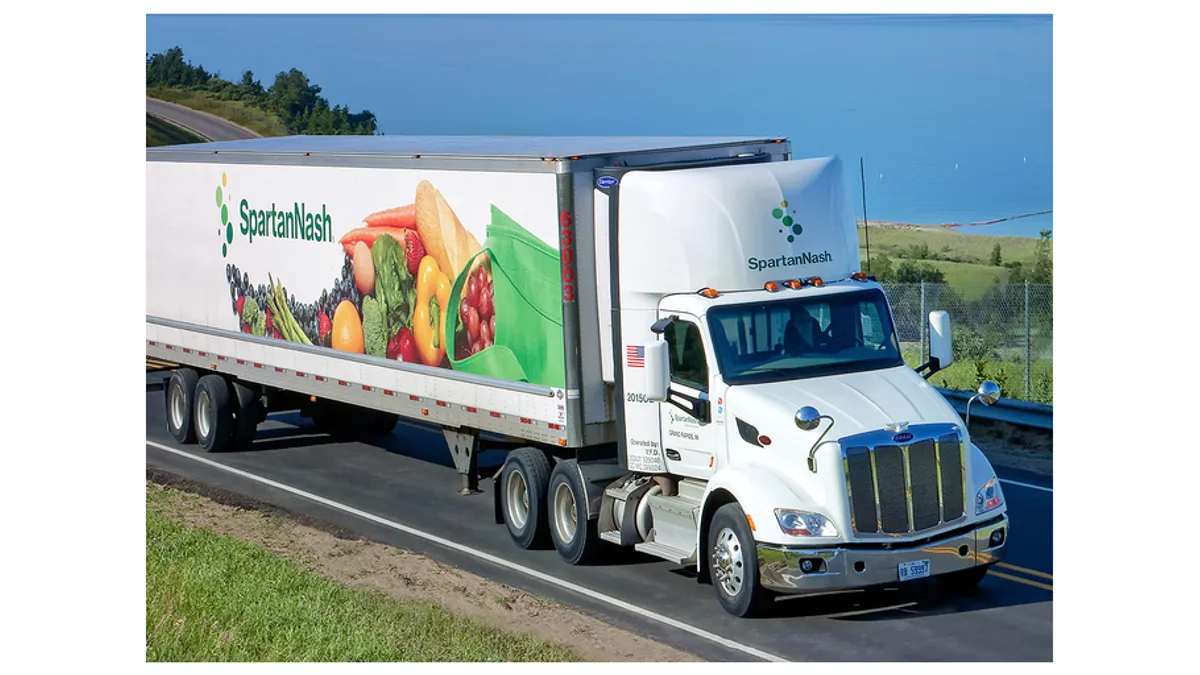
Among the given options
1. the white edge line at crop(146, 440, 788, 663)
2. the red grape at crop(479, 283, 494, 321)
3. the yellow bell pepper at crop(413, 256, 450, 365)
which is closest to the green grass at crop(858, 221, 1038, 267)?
the white edge line at crop(146, 440, 788, 663)

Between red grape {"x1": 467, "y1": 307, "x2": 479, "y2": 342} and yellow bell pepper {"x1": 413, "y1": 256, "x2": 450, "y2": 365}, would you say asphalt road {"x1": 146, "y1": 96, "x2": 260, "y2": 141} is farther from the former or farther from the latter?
red grape {"x1": 467, "y1": 307, "x2": 479, "y2": 342}

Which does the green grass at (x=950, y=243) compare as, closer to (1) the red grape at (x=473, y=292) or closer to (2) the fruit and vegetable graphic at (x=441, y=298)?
(2) the fruit and vegetable graphic at (x=441, y=298)

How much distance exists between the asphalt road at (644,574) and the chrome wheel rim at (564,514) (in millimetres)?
317

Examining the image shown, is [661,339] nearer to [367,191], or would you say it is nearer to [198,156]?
[367,191]

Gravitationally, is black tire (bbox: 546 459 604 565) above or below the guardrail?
below

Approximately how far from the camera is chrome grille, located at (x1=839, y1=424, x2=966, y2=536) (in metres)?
13.8

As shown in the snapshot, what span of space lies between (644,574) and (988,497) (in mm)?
3782

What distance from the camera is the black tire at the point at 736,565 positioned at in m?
14.0

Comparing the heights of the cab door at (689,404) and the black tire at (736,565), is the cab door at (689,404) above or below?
above

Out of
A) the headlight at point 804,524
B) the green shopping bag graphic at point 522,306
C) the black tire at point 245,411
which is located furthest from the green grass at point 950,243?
the headlight at point 804,524

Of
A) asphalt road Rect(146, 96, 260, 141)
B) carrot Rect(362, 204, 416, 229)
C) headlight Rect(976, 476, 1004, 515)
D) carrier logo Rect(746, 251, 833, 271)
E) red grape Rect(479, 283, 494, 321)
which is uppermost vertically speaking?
asphalt road Rect(146, 96, 260, 141)

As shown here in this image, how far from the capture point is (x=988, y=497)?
14.4 m

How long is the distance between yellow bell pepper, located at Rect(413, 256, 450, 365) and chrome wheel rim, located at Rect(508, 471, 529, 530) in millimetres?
1682

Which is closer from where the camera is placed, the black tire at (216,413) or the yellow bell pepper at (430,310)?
the yellow bell pepper at (430,310)
